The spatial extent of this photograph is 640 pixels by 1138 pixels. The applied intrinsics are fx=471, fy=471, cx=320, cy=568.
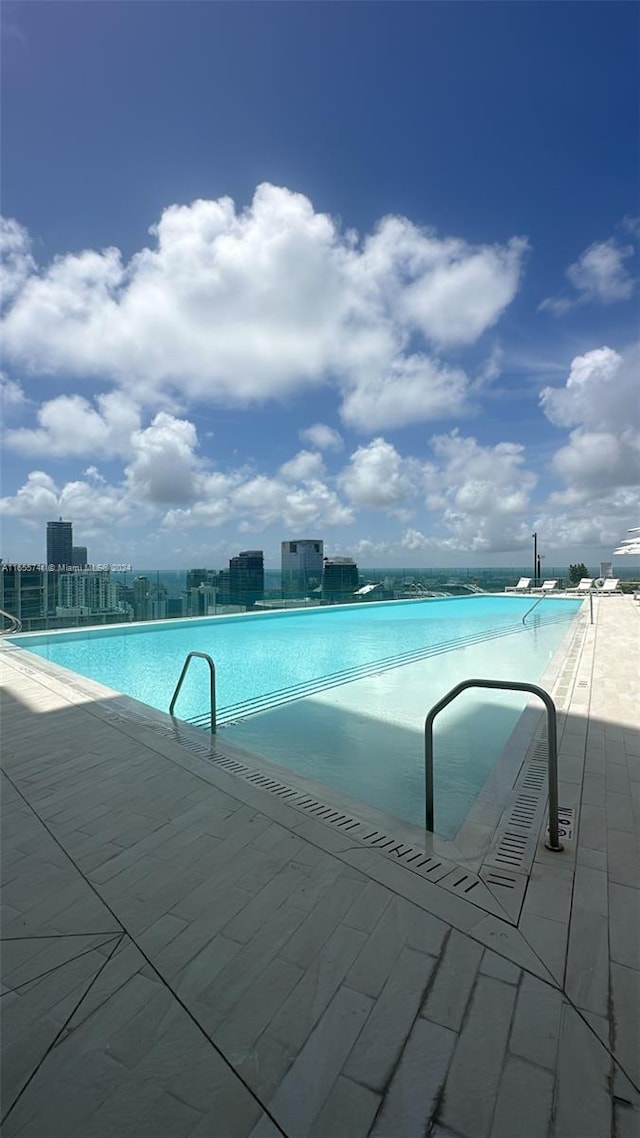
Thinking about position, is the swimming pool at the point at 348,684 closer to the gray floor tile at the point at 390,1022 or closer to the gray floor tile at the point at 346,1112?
the gray floor tile at the point at 390,1022

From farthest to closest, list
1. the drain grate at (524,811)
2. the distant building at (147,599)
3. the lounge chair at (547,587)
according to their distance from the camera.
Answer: the lounge chair at (547,587) → the distant building at (147,599) → the drain grate at (524,811)

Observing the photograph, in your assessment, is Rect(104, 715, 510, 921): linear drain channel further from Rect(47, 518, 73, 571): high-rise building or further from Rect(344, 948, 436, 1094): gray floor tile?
Rect(47, 518, 73, 571): high-rise building

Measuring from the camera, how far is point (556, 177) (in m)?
6.79

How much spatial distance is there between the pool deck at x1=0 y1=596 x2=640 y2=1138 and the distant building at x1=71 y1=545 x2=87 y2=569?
33.1 ft

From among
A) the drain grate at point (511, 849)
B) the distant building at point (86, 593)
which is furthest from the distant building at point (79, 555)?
the drain grate at point (511, 849)

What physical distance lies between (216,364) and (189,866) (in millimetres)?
12074

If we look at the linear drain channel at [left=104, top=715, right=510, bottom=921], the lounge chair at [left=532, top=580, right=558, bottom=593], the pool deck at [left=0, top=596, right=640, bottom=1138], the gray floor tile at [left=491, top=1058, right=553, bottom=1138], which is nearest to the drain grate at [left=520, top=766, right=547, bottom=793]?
the pool deck at [left=0, top=596, right=640, bottom=1138]

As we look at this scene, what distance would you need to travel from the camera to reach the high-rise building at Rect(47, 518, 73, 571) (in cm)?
1119

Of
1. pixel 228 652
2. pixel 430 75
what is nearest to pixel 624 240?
pixel 430 75

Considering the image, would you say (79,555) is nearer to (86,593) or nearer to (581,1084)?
(86,593)

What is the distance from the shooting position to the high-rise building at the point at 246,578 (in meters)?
12.7

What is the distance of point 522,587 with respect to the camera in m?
22.3

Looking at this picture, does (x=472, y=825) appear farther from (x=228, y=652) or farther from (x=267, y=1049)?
(x=228, y=652)

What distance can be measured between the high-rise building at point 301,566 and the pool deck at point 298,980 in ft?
40.5
